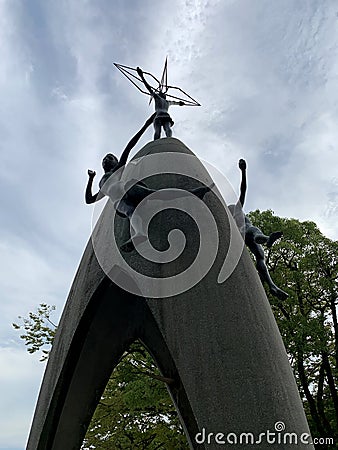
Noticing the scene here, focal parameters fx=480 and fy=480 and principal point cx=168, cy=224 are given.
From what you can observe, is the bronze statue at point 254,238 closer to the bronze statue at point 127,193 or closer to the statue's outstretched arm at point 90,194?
the bronze statue at point 127,193

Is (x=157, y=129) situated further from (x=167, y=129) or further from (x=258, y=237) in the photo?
(x=258, y=237)

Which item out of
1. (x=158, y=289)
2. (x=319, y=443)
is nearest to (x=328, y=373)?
(x=319, y=443)

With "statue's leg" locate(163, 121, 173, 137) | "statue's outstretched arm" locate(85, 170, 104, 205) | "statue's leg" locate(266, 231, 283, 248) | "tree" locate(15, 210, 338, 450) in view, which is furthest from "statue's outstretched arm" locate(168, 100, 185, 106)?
"tree" locate(15, 210, 338, 450)

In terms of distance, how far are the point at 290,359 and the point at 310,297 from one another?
8.33 ft

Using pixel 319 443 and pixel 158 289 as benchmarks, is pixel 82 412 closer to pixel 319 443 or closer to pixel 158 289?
pixel 158 289

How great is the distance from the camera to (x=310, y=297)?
15.8 meters

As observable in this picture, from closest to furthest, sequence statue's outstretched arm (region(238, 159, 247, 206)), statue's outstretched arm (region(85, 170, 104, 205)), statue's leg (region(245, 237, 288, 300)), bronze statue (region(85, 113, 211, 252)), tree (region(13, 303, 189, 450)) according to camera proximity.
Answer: bronze statue (region(85, 113, 211, 252)) < statue's outstretched arm (region(238, 159, 247, 206)) < statue's leg (region(245, 237, 288, 300)) < statue's outstretched arm (region(85, 170, 104, 205)) < tree (region(13, 303, 189, 450))

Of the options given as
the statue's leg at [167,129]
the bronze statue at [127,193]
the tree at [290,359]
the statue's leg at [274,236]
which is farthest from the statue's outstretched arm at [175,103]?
the tree at [290,359]

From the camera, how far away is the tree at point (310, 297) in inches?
571

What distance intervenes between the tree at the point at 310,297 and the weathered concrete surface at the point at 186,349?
30.3 ft

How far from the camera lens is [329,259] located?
15672 mm

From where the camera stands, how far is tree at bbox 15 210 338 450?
39.6 ft

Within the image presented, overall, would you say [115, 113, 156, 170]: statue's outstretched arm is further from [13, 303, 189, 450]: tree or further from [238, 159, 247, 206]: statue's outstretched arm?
[13, 303, 189, 450]: tree

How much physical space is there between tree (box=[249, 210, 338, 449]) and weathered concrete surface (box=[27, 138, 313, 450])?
925cm
